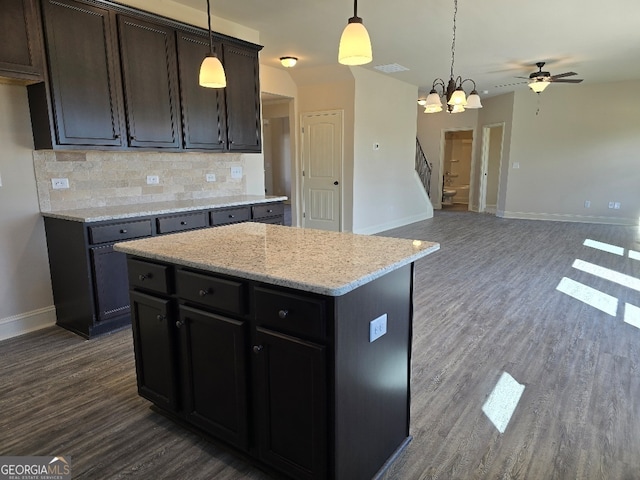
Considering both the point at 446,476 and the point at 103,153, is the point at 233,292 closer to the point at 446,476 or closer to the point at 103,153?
the point at 446,476

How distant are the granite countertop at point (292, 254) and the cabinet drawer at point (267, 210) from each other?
5.91 ft

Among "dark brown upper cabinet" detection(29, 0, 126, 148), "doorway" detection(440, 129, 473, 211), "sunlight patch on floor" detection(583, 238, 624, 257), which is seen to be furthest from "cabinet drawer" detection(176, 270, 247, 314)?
"doorway" detection(440, 129, 473, 211)

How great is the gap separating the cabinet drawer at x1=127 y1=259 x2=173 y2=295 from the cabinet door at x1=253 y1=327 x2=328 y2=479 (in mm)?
556

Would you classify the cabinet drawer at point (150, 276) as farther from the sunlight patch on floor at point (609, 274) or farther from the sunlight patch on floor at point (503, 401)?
the sunlight patch on floor at point (609, 274)

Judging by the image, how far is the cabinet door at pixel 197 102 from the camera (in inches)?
147

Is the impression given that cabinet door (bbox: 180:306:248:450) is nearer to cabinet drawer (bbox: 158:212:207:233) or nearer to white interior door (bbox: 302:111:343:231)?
cabinet drawer (bbox: 158:212:207:233)

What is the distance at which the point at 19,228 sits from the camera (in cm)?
310

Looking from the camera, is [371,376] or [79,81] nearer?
[371,376]

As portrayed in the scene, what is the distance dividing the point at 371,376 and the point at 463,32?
15.1ft

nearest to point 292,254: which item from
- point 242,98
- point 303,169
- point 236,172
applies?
point 242,98

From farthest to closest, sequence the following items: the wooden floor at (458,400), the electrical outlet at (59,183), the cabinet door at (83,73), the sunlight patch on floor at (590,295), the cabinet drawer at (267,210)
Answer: the cabinet drawer at (267,210)
the sunlight patch on floor at (590,295)
the electrical outlet at (59,183)
the cabinet door at (83,73)
the wooden floor at (458,400)

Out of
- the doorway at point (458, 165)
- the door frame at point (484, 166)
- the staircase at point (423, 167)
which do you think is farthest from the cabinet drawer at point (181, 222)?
the doorway at point (458, 165)

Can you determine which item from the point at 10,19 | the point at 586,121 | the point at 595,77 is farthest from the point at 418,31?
the point at 586,121

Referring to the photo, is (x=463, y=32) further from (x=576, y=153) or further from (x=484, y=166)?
(x=484, y=166)
